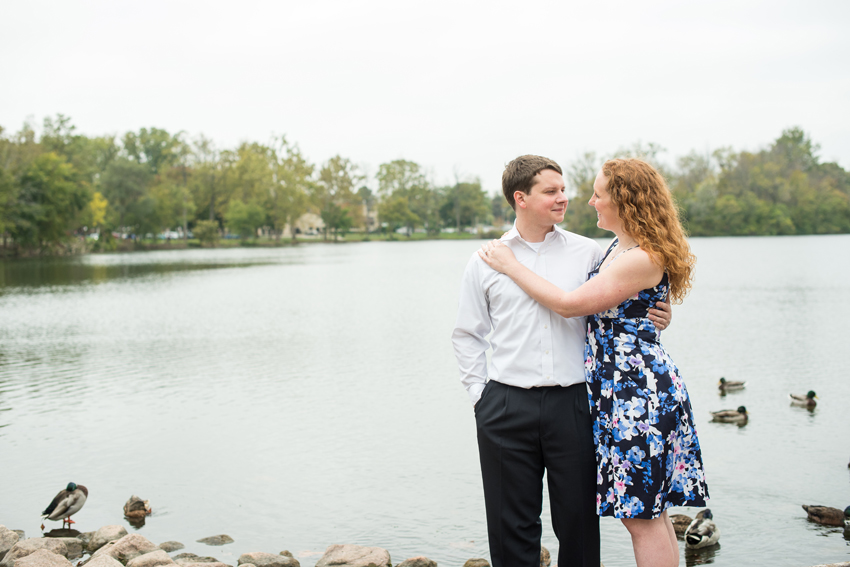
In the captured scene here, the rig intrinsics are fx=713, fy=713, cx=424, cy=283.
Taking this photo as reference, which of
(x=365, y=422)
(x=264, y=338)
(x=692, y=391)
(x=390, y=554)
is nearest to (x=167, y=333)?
(x=264, y=338)

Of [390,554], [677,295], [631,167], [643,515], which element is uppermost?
[631,167]

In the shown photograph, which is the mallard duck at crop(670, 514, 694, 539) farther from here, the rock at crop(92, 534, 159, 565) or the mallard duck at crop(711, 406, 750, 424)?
the rock at crop(92, 534, 159, 565)

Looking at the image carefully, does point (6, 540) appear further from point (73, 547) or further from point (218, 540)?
point (218, 540)

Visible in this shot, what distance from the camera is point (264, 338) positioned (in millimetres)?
20500

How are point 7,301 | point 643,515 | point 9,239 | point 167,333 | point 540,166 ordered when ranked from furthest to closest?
point 9,239 → point 7,301 → point 167,333 → point 540,166 → point 643,515

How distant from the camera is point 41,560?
18.8ft

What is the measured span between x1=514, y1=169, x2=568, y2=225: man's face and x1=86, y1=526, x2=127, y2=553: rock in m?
5.66

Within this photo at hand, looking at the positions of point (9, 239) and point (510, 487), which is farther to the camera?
point (9, 239)

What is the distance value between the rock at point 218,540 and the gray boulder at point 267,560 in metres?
0.75

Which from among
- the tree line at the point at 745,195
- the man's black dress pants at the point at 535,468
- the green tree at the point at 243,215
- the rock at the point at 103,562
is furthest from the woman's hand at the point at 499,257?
the green tree at the point at 243,215

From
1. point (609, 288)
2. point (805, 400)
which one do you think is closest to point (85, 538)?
Answer: point (609, 288)

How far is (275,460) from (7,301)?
25937mm

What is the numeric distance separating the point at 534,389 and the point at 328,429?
26.4 feet

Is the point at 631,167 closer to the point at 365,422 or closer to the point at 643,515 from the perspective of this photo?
the point at 643,515
